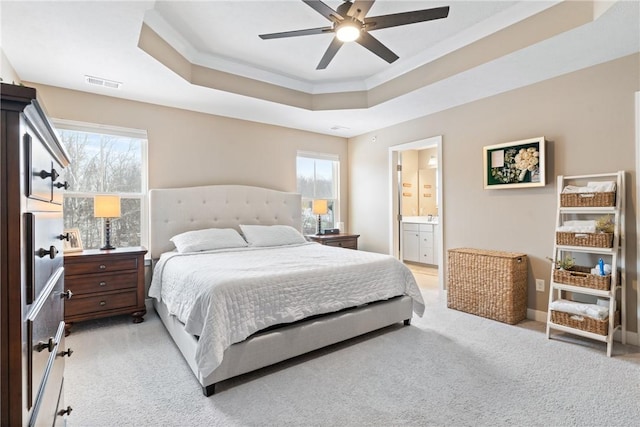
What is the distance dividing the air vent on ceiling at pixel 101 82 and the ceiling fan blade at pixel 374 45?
8.44 ft

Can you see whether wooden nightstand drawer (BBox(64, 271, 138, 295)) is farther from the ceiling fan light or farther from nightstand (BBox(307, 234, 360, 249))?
the ceiling fan light

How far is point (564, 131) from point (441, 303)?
90.1 inches

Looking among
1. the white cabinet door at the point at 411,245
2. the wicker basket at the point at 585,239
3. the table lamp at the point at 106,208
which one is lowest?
the white cabinet door at the point at 411,245

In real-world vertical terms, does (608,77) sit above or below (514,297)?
above

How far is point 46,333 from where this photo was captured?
1.00 metres

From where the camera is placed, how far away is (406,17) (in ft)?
7.23

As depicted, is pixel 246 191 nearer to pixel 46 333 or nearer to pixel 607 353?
pixel 46 333

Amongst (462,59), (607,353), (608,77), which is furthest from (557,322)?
(462,59)

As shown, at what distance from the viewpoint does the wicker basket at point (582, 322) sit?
2.64m

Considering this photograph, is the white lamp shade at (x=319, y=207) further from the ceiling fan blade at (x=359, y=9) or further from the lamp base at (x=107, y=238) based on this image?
the ceiling fan blade at (x=359, y=9)

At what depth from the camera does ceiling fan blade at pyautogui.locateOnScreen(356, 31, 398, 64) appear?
2.44 meters

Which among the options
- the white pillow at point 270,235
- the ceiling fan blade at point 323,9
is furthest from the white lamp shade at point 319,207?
the ceiling fan blade at point 323,9

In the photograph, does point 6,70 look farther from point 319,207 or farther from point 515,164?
point 515,164

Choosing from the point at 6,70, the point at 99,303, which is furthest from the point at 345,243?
the point at 6,70
